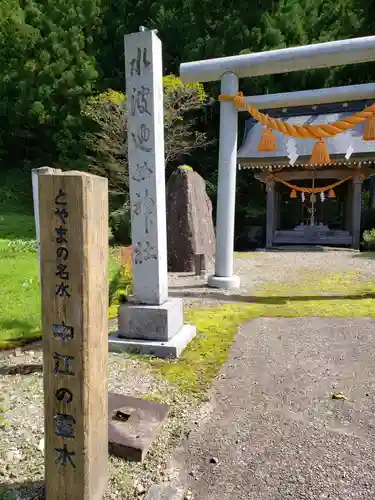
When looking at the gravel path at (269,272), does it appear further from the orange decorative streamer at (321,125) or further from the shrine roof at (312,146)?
the shrine roof at (312,146)

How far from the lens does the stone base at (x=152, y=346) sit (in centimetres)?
375

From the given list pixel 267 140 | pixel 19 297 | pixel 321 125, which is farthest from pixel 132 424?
pixel 267 140

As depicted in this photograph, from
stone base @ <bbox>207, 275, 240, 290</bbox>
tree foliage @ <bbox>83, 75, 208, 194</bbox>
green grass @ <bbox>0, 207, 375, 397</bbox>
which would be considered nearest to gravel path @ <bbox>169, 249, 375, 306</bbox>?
stone base @ <bbox>207, 275, 240, 290</bbox>

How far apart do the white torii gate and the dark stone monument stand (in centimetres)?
184

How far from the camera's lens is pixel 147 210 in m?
3.74

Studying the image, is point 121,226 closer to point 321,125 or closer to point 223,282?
point 223,282

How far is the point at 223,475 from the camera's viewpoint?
2.22 metres

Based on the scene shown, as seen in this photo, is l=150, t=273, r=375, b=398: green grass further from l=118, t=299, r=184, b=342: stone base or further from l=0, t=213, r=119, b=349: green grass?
l=0, t=213, r=119, b=349: green grass

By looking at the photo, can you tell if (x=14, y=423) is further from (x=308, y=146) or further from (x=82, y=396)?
(x=308, y=146)

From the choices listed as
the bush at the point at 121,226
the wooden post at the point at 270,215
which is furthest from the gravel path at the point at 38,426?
the wooden post at the point at 270,215

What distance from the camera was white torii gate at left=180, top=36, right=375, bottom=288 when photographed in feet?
18.3

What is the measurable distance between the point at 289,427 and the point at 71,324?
167 centimetres

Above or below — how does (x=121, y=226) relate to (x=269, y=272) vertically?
above

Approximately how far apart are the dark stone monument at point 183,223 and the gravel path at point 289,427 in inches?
179
